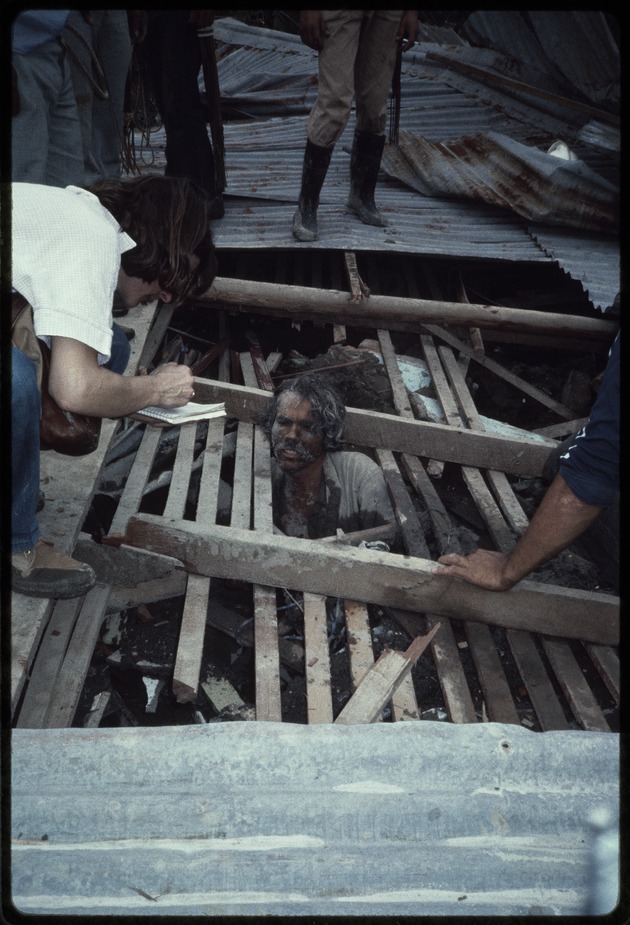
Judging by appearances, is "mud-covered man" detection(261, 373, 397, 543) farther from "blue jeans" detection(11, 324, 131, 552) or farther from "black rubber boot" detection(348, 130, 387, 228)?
"black rubber boot" detection(348, 130, 387, 228)

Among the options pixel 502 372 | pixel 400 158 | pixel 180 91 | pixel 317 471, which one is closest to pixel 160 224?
pixel 317 471

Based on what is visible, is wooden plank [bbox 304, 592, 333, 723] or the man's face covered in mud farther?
the man's face covered in mud

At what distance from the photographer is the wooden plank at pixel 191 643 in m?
2.77

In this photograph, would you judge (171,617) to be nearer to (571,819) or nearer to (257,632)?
(257,632)

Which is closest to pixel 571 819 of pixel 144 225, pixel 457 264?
pixel 144 225

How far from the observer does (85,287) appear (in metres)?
2.04

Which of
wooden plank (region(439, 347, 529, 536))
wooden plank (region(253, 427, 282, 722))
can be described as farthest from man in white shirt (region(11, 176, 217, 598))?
wooden plank (region(439, 347, 529, 536))

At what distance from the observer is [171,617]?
11.6 ft

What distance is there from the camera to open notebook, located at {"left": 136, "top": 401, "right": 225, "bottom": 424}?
2.57 metres

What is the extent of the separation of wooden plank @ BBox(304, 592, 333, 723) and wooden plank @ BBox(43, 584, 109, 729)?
33.9 inches

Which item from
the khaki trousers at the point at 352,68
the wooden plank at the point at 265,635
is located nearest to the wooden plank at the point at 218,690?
the wooden plank at the point at 265,635

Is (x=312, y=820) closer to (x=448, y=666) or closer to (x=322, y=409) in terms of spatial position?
(x=448, y=666)

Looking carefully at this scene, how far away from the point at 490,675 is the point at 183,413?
1.68 m

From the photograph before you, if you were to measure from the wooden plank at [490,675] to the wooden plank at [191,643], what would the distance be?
1.18 m
